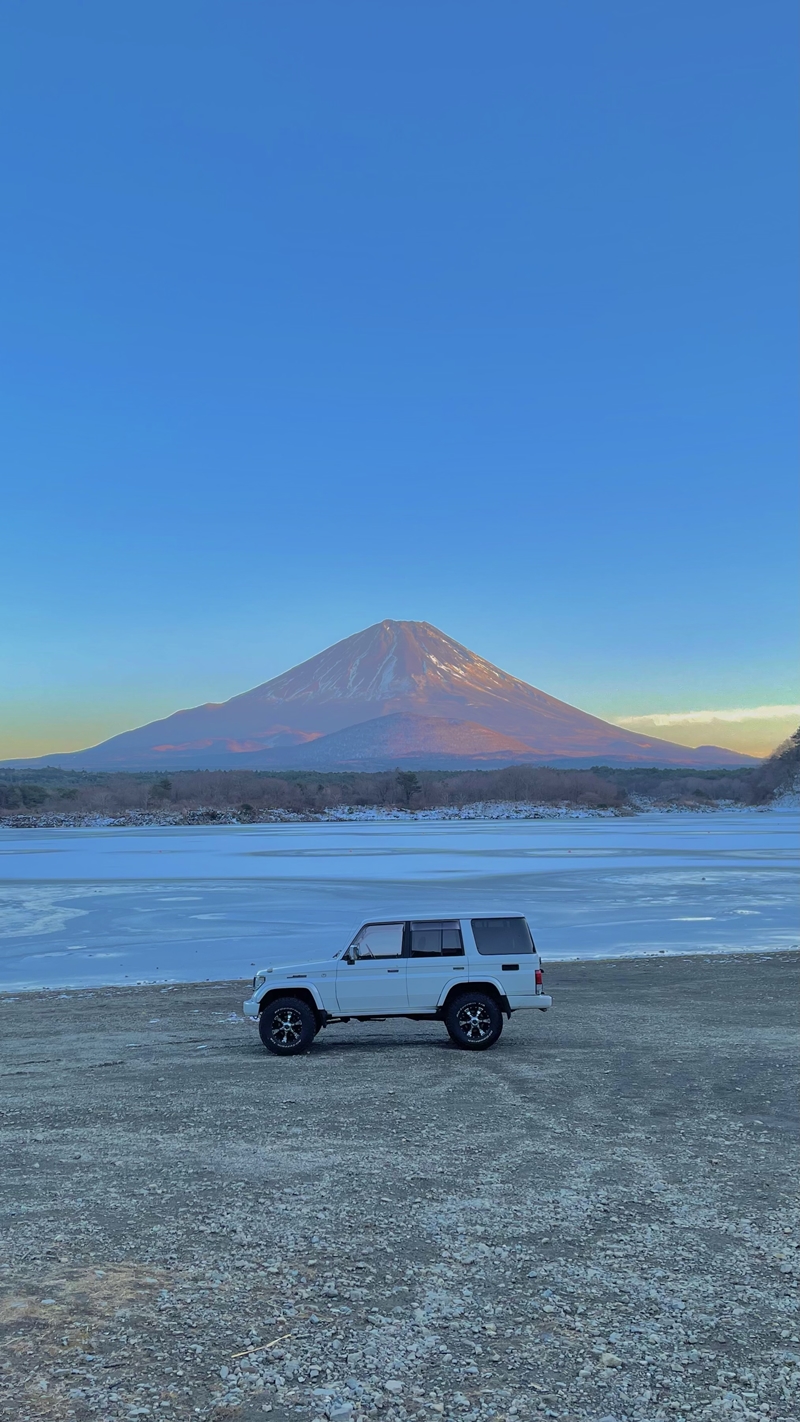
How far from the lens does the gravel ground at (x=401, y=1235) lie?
5.43 meters

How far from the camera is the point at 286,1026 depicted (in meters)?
13.2

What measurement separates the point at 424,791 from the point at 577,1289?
526ft

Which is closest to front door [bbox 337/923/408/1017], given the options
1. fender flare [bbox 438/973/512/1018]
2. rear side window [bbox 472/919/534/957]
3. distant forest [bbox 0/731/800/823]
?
fender flare [bbox 438/973/512/1018]

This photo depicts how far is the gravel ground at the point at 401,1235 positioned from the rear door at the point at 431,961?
81 cm

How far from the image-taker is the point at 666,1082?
461 inches

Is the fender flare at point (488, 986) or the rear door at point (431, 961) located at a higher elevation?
the rear door at point (431, 961)

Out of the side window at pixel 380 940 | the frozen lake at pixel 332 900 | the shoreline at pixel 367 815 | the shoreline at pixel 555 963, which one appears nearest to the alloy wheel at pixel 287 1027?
the side window at pixel 380 940

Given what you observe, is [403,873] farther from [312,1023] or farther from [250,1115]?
[250,1115]

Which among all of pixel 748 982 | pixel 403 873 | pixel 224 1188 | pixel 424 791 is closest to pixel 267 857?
pixel 403 873

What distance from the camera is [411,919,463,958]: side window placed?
13312mm

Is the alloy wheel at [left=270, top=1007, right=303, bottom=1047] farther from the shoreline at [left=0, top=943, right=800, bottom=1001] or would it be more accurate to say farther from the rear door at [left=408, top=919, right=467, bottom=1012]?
the shoreline at [left=0, top=943, right=800, bottom=1001]

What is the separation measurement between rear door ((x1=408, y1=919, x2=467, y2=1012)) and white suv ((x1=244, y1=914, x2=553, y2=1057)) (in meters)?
0.01

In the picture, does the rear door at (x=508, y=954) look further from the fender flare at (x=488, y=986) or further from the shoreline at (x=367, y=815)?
the shoreline at (x=367, y=815)

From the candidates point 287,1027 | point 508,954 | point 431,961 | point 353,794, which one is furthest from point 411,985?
point 353,794
